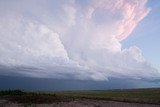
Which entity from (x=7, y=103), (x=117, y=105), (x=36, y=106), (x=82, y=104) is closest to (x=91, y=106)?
(x=82, y=104)

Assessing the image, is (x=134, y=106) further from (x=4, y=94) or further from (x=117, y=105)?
(x=4, y=94)

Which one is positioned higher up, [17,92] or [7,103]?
[17,92]

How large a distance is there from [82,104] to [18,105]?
43.5 feet

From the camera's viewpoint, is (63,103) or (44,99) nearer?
(63,103)

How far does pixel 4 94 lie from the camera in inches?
3406

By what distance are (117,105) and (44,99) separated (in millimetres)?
16800

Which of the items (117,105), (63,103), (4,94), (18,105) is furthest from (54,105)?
(4,94)

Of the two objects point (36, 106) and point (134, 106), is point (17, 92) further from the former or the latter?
point (134, 106)

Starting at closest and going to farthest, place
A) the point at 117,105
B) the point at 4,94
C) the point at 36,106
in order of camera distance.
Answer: the point at 36,106, the point at 117,105, the point at 4,94

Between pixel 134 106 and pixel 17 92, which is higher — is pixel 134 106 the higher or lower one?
the lower one

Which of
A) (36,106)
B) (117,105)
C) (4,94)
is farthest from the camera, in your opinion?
(4,94)

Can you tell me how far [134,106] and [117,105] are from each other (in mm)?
3711

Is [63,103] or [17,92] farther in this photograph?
[17,92]

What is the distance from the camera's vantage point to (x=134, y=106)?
68.8m
